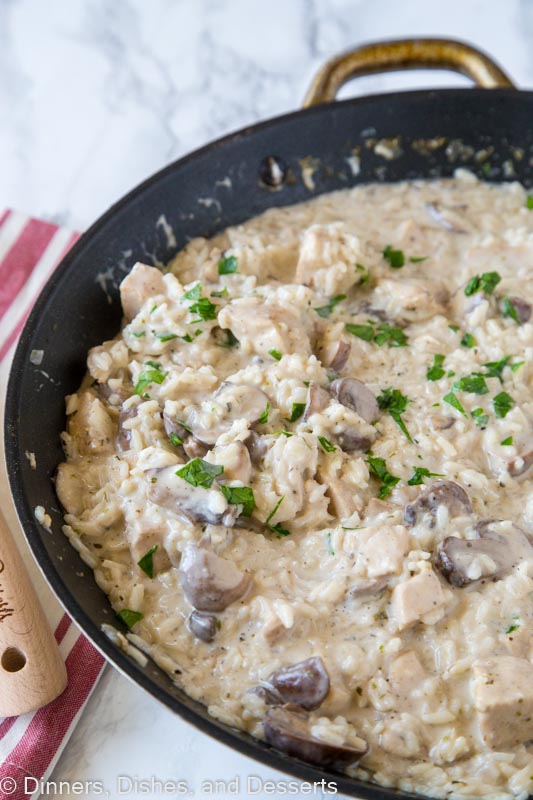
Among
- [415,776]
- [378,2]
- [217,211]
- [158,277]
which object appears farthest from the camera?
[378,2]

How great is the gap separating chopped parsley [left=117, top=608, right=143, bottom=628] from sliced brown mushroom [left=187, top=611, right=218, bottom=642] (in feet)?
0.63

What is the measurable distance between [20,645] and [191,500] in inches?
30.7

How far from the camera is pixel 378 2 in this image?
262 inches

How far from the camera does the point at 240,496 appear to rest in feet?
12.0

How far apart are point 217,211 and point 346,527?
1.98 metres

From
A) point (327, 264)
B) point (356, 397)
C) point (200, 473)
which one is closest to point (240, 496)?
point (200, 473)

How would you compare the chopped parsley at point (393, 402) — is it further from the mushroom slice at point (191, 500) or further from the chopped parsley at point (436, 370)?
the mushroom slice at point (191, 500)

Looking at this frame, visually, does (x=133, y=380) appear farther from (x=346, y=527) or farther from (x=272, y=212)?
(x=272, y=212)

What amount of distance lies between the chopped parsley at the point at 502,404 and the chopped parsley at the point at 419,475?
0.39m

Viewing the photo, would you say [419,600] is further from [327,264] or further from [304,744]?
[327,264]

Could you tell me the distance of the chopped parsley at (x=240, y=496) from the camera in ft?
11.9

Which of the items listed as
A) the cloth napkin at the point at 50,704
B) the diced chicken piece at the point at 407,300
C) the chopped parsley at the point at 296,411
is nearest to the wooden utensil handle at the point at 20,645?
the cloth napkin at the point at 50,704

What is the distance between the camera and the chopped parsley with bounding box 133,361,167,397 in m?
4.07

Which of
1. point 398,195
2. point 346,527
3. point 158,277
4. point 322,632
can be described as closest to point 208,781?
point 322,632
